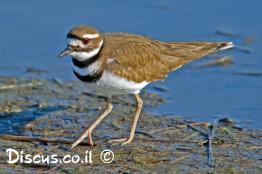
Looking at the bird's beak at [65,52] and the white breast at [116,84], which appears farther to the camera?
the white breast at [116,84]

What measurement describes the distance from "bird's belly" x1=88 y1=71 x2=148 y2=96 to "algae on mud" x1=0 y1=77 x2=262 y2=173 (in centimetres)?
51

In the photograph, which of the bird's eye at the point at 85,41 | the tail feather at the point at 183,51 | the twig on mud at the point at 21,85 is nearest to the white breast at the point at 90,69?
the bird's eye at the point at 85,41

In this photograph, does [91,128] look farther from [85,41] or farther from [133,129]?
[85,41]

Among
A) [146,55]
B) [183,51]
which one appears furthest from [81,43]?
[183,51]

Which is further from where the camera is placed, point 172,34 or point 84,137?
point 172,34

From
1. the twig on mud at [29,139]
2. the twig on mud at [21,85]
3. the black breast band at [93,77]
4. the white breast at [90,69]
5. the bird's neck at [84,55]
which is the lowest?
the twig on mud at [29,139]

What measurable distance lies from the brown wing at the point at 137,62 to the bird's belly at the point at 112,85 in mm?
53

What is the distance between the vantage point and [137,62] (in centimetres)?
865

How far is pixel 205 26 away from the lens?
11.8 meters

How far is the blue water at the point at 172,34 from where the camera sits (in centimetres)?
975

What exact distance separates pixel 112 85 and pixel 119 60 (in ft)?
0.96

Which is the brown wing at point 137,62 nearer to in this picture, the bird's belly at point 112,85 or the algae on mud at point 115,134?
the bird's belly at point 112,85

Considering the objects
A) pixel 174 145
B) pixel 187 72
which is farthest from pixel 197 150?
pixel 187 72

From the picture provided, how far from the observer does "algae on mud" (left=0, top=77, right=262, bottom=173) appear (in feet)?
25.4
